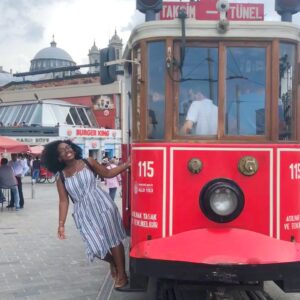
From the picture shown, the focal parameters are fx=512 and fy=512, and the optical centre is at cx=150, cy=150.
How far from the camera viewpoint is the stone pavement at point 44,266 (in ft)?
20.6

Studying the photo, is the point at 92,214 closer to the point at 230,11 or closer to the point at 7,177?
the point at 230,11

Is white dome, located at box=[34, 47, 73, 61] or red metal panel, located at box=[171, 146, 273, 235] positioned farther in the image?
white dome, located at box=[34, 47, 73, 61]

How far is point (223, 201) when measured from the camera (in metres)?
4.49

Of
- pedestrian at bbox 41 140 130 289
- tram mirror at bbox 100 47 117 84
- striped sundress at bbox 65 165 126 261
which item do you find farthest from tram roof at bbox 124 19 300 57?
striped sundress at bbox 65 165 126 261

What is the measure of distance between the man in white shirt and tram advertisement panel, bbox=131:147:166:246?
0.37m

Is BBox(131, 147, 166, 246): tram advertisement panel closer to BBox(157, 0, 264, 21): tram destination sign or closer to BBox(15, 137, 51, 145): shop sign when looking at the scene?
BBox(157, 0, 264, 21): tram destination sign

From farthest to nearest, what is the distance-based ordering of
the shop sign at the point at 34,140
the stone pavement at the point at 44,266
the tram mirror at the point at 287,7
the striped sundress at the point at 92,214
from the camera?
1. the shop sign at the point at 34,140
2. the stone pavement at the point at 44,266
3. the striped sundress at the point at 92,214
4. the tram mirror at the point at 287,7

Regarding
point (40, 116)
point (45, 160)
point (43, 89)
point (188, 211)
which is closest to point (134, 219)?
point (188, 211)

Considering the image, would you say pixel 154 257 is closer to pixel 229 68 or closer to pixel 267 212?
pixel 267 212

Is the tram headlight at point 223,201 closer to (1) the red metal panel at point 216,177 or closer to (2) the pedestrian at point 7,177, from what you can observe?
(1) the red metal panel at point 216,177

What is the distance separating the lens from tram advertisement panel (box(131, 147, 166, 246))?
460 centimetres

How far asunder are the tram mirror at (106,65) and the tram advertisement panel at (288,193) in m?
1.83

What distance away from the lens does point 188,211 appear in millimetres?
4598

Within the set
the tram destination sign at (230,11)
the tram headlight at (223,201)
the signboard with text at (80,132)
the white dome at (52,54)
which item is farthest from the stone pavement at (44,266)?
the white dome at (52,54)
